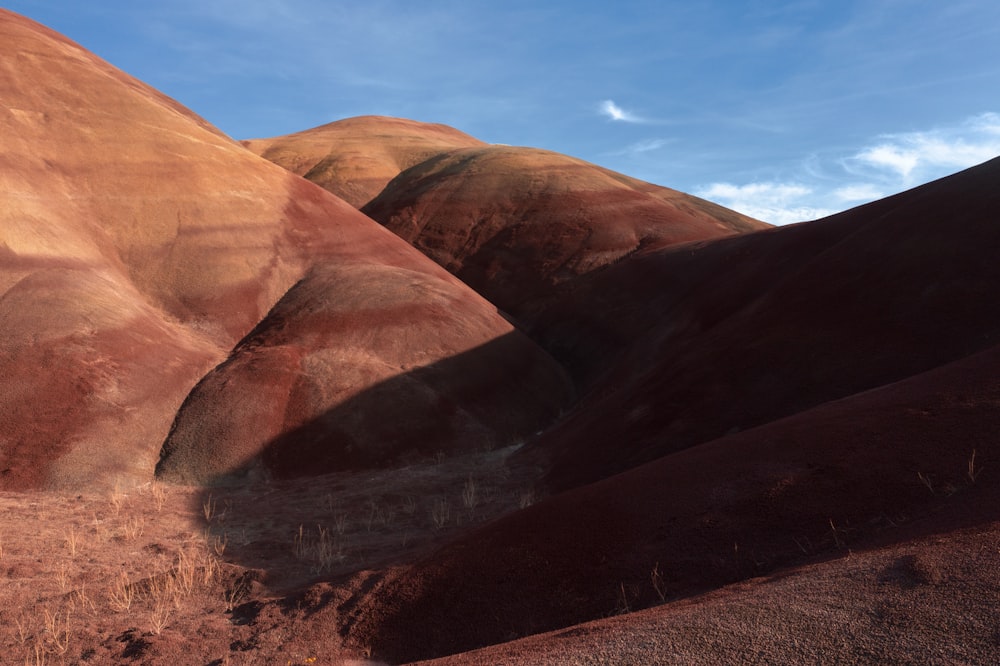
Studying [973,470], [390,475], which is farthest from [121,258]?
[973,470]

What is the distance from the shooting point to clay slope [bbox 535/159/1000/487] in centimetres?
1303

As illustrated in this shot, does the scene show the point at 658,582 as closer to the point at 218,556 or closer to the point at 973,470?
the point at 973,470

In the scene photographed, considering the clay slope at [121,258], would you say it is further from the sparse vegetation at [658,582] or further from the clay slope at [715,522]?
the sparse vegetation at [658,582]

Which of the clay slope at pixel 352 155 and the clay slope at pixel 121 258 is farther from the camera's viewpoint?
the clay slope at pixel 352 155

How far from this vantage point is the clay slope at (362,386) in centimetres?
1894

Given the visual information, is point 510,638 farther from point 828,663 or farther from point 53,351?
point 53,351

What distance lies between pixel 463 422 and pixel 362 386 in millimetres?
3249

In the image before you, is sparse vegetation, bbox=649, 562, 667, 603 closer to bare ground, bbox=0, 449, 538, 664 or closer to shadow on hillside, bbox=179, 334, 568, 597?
bare ground, bbox=0, 449, 538, 664

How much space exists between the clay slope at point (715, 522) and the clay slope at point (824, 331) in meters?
3.94

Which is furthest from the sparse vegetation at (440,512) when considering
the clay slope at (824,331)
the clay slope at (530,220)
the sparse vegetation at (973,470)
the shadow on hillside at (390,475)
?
the clay slope at (530,220)

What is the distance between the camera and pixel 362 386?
21438 mm

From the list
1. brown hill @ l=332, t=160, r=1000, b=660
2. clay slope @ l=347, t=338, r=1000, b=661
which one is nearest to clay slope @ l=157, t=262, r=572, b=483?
brown hill @ l=332, t=160, r=1000, b=660

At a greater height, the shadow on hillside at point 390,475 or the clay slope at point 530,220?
the clay slope at point 530,220

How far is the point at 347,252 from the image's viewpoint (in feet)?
94.4
